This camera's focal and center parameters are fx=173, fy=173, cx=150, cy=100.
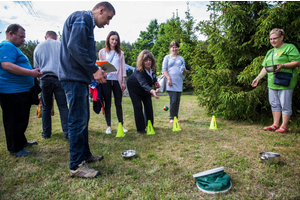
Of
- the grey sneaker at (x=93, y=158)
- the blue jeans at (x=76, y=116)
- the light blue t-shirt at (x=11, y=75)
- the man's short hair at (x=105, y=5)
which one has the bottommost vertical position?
the grey sneaker at (x=93, y=158)

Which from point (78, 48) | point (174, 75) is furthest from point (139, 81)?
point (78, 48)

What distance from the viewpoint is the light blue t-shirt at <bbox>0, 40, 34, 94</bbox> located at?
7.99 ft

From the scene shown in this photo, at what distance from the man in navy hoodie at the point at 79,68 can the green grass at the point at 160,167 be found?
28 cm

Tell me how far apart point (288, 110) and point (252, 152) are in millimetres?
1506

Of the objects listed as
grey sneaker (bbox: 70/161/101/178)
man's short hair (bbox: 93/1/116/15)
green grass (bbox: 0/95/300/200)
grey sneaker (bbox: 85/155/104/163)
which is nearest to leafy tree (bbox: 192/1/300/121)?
green grass (bbox: 0/95/300/200)

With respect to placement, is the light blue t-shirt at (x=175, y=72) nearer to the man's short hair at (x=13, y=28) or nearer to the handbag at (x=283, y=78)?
the handbag at (x=283, y=78)

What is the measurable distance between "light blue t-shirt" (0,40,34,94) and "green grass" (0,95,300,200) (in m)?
1.01

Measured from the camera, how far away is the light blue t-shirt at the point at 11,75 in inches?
95.9

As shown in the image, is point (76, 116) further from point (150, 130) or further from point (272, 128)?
point (272, 128)

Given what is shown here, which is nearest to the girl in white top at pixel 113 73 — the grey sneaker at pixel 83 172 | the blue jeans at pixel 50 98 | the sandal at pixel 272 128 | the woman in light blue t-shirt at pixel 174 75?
the blue jeans at pixel 50 98

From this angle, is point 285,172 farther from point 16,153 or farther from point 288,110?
point 16,153

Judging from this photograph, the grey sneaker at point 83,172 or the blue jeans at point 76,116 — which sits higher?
the blue jeans at point 76,116

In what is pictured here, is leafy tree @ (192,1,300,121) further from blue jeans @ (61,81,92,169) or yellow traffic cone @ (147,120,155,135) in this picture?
blue jeans @ (61,81,92,169)

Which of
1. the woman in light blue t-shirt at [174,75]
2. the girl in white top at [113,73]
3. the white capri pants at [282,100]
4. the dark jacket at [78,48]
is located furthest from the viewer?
the woman in light blue t-shirt at [174,75]
